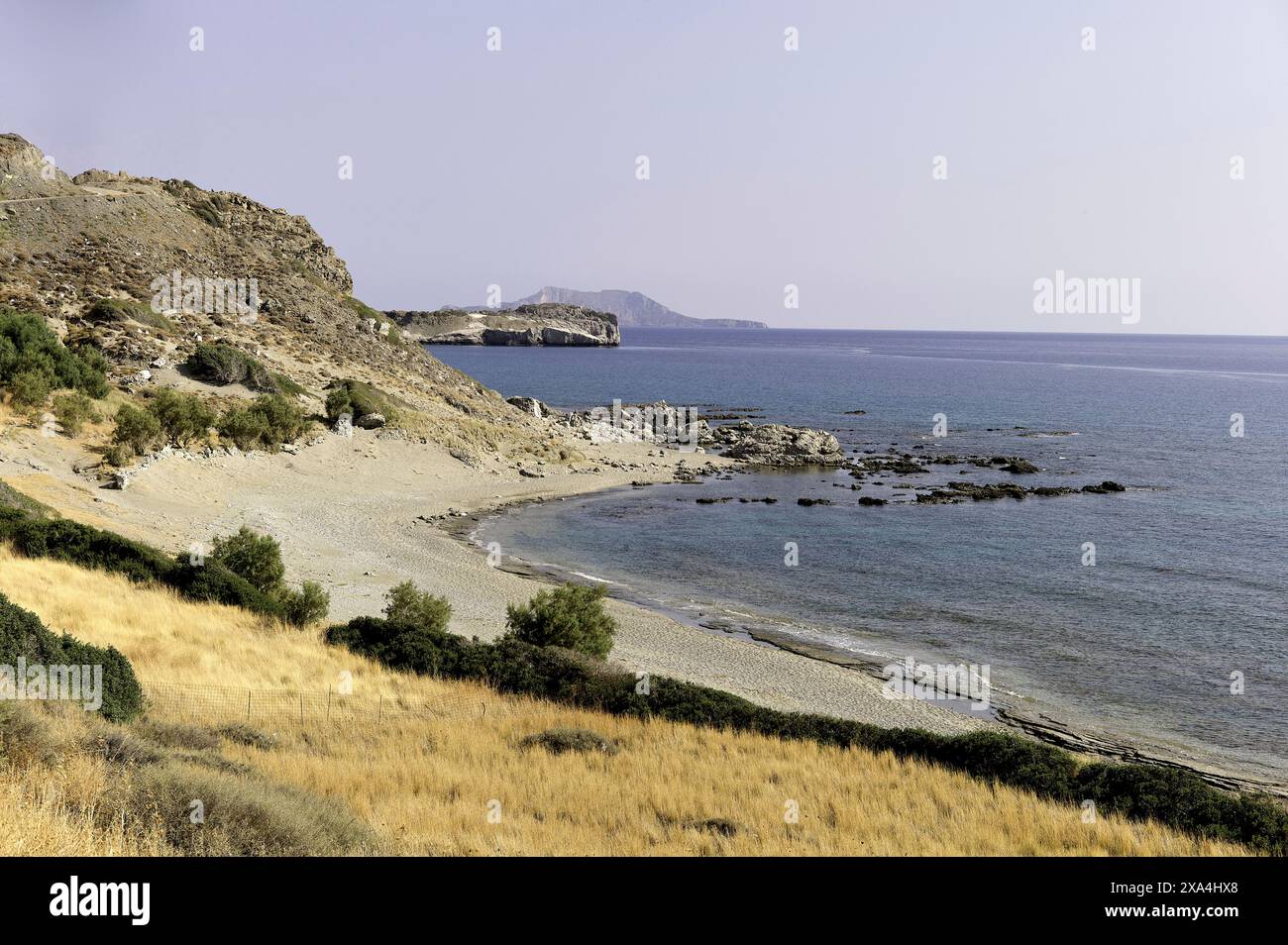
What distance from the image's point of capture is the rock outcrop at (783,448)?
69.1 metres

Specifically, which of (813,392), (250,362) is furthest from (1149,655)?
(813,392)

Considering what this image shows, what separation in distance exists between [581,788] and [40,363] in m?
38.2

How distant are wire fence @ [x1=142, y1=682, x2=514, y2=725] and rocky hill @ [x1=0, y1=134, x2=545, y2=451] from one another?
125ft

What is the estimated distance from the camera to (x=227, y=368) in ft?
170

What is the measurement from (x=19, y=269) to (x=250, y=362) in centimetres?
1770

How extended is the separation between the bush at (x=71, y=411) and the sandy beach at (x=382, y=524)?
1.13 metres

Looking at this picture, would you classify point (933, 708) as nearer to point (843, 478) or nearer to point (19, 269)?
point (843, 478)

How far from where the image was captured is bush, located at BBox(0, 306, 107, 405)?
3781cm

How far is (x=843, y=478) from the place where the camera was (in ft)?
206
